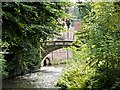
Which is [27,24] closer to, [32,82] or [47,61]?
[32,82]

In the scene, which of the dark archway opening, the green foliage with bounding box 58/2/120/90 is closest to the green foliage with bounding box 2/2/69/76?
the green foliage with bounding box 58/2/120/90

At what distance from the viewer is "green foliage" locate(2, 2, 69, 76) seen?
3.14 m

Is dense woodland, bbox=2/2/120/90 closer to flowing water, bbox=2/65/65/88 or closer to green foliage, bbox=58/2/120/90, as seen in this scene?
green foliage, bbox=58/2/120/90

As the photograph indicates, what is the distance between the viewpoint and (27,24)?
3.46 meters

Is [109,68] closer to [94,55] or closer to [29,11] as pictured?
[94,55]

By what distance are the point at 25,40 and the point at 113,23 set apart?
1788 mm

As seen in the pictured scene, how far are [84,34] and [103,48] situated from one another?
1.58 feet

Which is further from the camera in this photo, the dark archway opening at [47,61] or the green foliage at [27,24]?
the dark archway opening at [47,61]

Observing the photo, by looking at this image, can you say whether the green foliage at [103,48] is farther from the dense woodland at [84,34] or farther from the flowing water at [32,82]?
the flowing water at [32,82]

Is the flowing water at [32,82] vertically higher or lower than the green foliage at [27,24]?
lower

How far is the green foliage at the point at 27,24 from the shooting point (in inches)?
123

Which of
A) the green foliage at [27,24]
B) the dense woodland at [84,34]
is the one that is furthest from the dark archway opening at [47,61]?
the dense woodland at [84,34]

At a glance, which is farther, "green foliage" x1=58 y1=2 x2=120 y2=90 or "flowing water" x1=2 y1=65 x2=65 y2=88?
"flowing water" x1=2 y1=65 x2=65 y2=88

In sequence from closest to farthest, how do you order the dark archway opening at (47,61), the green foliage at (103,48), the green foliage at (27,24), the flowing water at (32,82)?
the green foliage at (103,48), the green foliage at (27,24), the flowing water at (32,82), the dark archway opening at (47,61)
